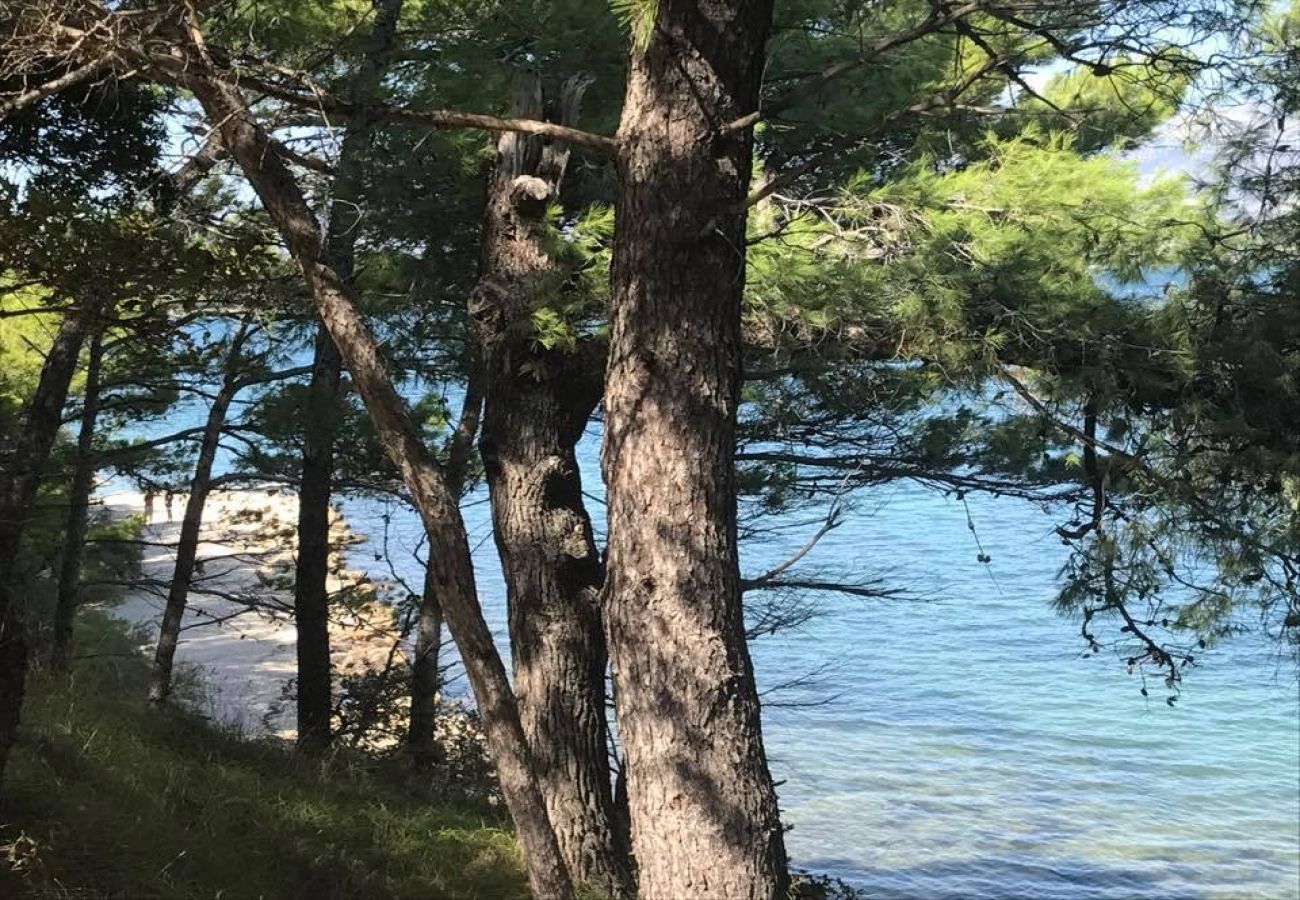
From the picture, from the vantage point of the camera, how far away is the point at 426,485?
3.25 metres

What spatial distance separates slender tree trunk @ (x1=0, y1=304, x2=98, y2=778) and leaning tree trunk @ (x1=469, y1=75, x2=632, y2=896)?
5.86 ft

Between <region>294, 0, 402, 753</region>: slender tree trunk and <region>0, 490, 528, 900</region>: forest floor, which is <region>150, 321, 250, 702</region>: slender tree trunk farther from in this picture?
<region>294, 0, 402, 753</region>: slender tree trunk

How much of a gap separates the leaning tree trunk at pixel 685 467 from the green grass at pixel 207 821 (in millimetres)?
1988

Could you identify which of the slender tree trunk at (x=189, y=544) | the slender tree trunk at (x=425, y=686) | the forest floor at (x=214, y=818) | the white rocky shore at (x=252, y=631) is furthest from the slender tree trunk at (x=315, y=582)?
the white rocky shore at (x=252, y=631)

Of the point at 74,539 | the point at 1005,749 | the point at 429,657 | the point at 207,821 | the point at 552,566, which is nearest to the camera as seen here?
the point at 207,821

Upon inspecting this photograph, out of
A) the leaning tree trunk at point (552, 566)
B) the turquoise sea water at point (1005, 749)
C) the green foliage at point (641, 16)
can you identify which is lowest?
the turquoise sea water at point (1005, 749)

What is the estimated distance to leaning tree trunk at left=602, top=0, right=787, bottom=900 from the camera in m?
3.28

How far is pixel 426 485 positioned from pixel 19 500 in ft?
7.22

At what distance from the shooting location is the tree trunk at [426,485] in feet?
10.5

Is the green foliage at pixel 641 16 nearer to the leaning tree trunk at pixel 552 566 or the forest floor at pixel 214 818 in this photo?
the leaning tree trunk at pixel 552 566

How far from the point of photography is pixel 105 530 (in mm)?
14883

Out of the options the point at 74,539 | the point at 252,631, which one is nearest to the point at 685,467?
the point at 74,539

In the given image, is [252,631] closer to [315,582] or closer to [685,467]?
[315,582]

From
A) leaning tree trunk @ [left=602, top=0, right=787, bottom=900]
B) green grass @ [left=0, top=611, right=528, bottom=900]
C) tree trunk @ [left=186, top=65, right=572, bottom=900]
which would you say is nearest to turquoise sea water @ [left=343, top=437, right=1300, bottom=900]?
green grass @ [left=0, top=611, right=528, bottom=900]
